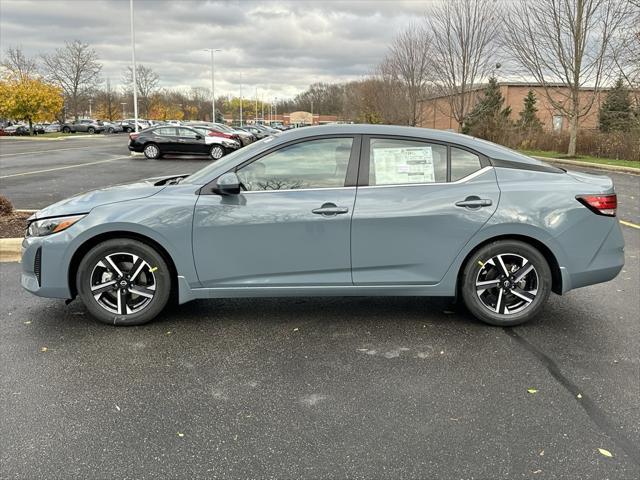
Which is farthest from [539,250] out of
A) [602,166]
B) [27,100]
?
[27,100]

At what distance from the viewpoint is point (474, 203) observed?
401 centimetres

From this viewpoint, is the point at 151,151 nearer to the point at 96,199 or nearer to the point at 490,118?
the point at 96,199

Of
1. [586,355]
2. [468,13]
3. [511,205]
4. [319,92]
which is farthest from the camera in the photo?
[319,92]

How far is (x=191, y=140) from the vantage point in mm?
23406

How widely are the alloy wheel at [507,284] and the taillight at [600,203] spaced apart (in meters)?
0.63

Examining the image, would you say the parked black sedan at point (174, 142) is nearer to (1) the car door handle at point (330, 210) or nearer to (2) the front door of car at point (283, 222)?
(2) the front door of car at point (283, 222)

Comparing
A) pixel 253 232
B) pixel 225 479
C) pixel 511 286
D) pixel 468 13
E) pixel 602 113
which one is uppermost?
pixel 468 13

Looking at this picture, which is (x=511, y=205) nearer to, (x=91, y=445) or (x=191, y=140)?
(x=91, y=445)

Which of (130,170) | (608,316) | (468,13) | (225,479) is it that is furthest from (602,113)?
(225,479)

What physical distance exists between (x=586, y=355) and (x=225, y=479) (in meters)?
2.70

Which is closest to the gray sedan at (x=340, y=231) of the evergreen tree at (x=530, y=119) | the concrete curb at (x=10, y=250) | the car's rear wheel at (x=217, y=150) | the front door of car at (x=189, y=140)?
the concrete curb at (x=10, y=250)

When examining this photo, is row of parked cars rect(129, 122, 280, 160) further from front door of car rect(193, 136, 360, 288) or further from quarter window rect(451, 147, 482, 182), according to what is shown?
quarter window rect(451, 147, 482, 182)

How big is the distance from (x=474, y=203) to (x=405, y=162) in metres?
0.62

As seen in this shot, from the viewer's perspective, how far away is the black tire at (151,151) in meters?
23.4
